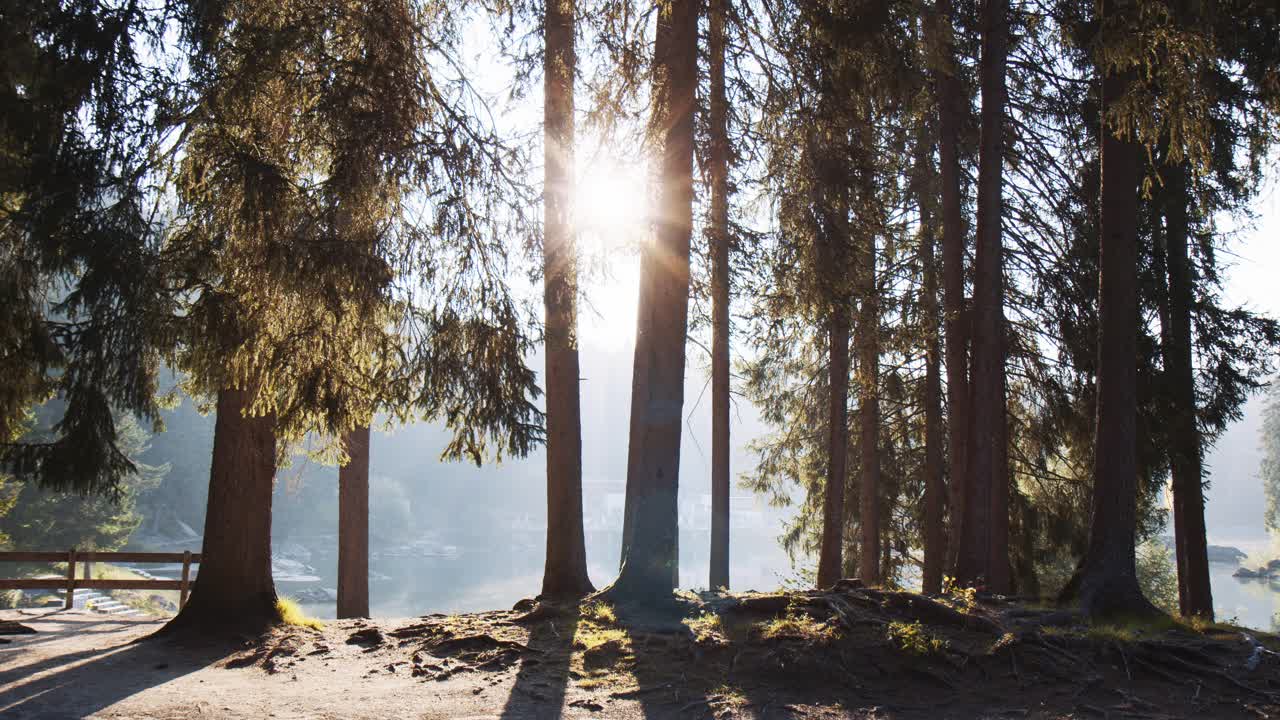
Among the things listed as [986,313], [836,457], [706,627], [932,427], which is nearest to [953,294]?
[986,313]

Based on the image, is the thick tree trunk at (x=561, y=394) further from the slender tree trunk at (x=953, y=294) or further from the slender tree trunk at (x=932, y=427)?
the slender tree trunk at (x=932, y=427)

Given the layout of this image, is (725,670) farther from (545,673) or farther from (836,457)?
(836,457)

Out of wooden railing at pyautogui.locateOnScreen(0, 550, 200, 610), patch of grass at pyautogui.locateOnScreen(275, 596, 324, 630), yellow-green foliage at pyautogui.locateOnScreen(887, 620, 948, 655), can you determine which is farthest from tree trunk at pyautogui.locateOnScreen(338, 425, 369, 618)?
yellow-green foliage at pyautogui.locateOnScreen(887, 620, 948, 655)

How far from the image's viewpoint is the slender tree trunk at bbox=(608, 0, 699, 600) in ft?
26.1

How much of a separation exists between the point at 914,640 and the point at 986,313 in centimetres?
488

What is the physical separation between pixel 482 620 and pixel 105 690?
10.6ft

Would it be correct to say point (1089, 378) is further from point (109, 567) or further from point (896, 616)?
point (109, 567)

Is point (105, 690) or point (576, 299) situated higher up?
point (576, 299)

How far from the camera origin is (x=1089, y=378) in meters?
10.8

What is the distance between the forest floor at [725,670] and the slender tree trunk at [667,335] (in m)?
0.58

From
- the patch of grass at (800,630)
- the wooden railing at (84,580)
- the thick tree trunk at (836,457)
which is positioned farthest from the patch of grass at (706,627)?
the wooden railing at (84,580)

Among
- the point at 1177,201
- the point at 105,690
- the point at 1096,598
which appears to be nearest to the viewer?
the point at 105,690

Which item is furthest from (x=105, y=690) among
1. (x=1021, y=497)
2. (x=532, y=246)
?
(x=1021, y=497)

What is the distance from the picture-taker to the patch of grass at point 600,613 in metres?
7.43
